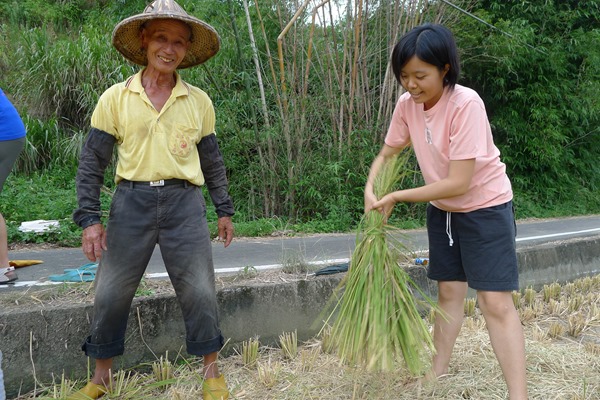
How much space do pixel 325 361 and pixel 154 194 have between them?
1.31 meters

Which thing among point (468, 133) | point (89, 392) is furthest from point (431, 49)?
point (89, 392)

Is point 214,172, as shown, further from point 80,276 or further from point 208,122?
point 80,276

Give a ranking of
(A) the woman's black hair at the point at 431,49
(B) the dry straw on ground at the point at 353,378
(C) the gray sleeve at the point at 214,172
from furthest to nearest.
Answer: (C) the gray sleeve at the point at 214,172 → (B) the dry straw on ground at the point at 353,378 → (A) the woman's black hair at the point at 431,49

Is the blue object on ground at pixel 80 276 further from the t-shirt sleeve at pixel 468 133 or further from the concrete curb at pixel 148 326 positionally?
the t-shirt sleeve at pixel 468 133

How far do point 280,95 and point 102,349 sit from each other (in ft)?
16.9

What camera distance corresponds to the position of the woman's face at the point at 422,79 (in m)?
2.32

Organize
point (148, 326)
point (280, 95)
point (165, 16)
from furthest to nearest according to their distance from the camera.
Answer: point (280, 95), point (148, 326), point (165, 16)

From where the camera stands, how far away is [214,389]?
8.62 ft

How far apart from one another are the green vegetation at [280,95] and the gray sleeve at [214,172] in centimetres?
346

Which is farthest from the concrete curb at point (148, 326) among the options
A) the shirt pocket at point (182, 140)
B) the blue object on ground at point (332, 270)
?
the shirt pocket at point (182, 140)

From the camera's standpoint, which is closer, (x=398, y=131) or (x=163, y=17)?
(x=163, y=17)

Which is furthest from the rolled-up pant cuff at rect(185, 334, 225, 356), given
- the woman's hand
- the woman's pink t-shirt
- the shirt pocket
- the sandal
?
the sandal

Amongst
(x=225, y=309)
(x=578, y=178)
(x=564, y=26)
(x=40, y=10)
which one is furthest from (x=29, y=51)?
(x=578, y=178)

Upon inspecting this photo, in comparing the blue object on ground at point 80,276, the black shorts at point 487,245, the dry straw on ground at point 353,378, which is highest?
the black shorts at point 487,245
